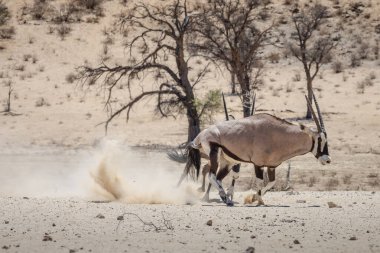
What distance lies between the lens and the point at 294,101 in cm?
4003

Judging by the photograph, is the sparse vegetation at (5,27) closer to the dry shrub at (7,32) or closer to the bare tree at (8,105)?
the dry shrub at (7,32)

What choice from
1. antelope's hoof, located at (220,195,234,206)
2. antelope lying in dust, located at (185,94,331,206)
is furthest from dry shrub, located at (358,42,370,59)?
antelope's hoof, located at (220,195,234,206)

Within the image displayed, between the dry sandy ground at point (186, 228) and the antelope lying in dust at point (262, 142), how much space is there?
2.89 feet

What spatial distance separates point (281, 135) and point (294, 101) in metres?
26.2

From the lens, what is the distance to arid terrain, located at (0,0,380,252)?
33.3 ft

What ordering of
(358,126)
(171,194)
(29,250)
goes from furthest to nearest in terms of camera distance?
1. (358,126)
2. (171,194)
3. (29,250)

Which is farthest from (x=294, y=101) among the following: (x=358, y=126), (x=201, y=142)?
(x=201, y=142)

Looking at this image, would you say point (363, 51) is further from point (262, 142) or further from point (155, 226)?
point (155, 226)

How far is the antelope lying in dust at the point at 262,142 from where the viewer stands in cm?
1401

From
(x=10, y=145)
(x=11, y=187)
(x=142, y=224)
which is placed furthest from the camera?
(x=10, y=145)

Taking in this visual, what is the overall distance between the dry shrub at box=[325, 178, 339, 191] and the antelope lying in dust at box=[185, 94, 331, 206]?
6258 millimetres

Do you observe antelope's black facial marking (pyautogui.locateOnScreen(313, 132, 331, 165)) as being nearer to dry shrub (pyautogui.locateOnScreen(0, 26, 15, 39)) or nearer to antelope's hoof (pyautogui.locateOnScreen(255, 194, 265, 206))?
antelope's hoof (pyautogui.locateOnScreen(255, 194, 265, 206))

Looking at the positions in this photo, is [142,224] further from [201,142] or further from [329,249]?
[201,142]

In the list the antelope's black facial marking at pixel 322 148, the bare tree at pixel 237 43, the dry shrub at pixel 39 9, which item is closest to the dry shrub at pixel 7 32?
the dry shrub at pixel 39 9
